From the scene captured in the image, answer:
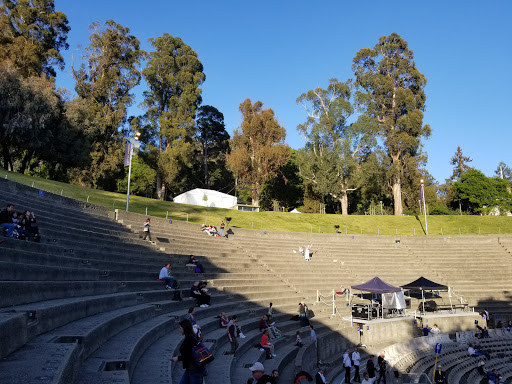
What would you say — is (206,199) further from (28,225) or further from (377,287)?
(28,225)

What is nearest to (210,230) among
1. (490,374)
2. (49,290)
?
(490,374)

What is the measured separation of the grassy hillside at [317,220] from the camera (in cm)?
3353

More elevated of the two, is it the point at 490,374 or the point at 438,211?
the point at 438,211

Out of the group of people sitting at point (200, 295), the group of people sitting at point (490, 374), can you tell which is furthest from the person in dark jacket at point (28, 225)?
the group of people sitting at point (490, 374)

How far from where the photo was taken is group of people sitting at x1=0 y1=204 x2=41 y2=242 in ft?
32.4

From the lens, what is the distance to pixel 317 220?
139 feet

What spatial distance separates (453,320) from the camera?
20156mm

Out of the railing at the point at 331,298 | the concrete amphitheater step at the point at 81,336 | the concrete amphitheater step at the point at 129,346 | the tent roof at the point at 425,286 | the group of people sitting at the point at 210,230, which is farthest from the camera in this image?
the group of people sitting at the point at 210,230

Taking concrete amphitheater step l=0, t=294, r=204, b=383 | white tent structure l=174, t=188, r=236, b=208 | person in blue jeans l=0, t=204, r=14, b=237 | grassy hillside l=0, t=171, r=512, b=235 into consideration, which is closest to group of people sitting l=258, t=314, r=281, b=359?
concrete amphitheater step l=0, t=294, r=204, b=383

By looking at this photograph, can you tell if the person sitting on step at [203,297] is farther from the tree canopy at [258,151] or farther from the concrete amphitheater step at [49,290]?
the tree canopy at [258,151]

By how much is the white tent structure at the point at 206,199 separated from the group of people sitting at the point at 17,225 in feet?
112

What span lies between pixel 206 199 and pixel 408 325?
2991cm

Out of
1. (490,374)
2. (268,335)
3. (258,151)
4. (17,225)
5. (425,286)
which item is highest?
(258,151)

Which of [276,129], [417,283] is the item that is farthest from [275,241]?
[276,129]
